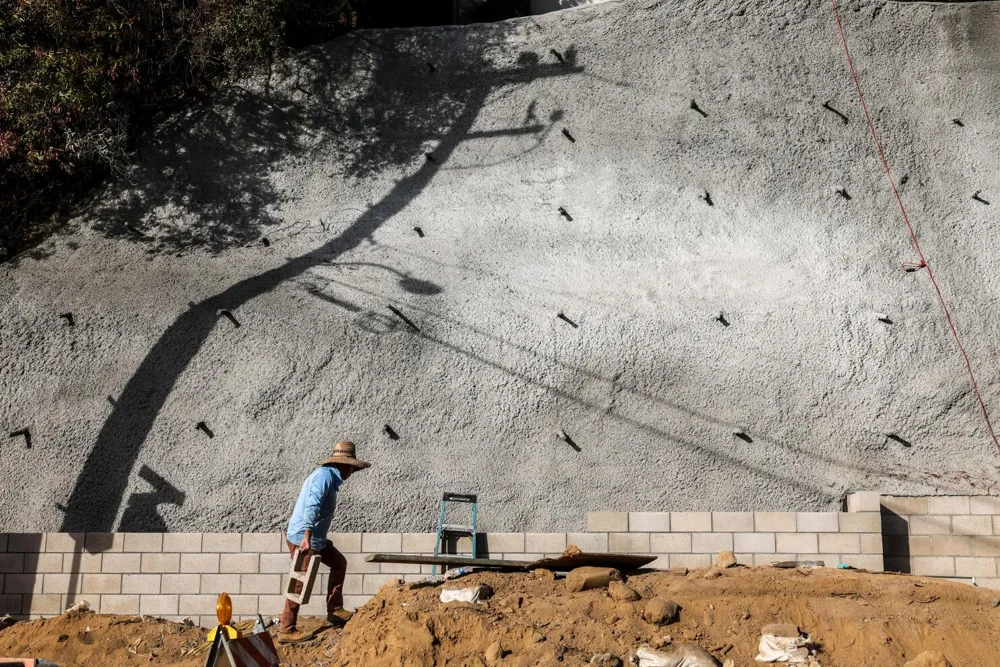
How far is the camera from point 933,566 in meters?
7.79

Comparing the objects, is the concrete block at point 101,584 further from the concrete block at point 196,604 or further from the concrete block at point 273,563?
the concrete block at point 273,563

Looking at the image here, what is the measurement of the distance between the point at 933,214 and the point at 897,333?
4.92 ft

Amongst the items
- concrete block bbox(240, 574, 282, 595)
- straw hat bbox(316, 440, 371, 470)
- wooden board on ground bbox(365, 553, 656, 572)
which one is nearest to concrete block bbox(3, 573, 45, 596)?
concrete block bbox(240, 574, 282, 595)

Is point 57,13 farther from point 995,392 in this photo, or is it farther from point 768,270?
point 995,392

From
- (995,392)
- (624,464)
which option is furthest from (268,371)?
(995,392)

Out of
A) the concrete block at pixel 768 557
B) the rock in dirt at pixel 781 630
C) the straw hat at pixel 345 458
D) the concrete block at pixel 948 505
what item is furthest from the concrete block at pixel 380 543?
the concrete block at pixel 948 505

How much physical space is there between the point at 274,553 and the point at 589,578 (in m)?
2.97

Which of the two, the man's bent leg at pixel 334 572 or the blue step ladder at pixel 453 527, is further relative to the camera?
the blue step ladder at pixel 453 527

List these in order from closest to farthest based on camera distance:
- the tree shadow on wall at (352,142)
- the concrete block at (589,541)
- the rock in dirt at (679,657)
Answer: the rock in dirt at (679,657)
the concrete block at (589,541)
the tree shadow on wall at (352,142)

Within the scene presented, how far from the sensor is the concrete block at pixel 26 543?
315 inches

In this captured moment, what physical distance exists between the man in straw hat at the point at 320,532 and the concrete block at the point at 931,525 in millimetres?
4527

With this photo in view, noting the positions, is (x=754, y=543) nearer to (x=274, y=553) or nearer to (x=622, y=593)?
(x=622, y=593)

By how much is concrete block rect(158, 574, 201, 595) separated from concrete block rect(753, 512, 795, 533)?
4550mm

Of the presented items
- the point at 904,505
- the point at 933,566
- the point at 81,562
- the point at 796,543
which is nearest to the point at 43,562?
the point at 81,562
